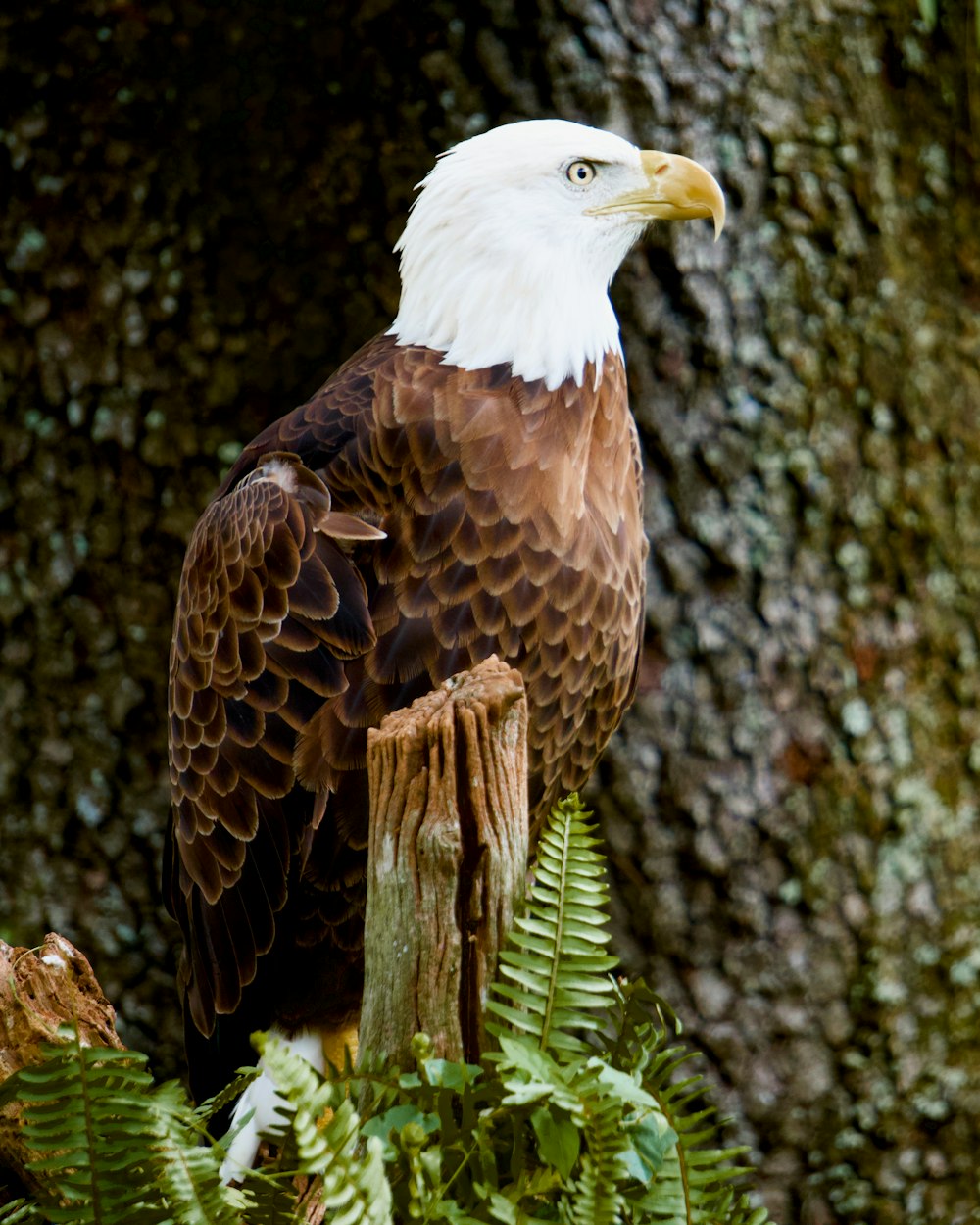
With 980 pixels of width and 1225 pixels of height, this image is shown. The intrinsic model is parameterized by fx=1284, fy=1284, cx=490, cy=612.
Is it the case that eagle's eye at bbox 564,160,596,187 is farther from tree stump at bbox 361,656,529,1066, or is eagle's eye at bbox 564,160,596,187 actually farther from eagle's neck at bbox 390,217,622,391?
tree stump at bbox 361,656,529,1066

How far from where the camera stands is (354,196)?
9.90 ft

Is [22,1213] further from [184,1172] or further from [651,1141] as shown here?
[651,1141]

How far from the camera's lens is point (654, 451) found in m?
3.11

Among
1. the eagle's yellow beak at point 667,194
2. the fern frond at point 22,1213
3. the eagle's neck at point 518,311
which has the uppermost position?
the eagle's yellow beak at point 667,194

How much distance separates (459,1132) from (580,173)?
1.77 m

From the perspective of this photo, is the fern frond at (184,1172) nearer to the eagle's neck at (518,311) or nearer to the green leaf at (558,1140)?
the green leaf at (558,1140)

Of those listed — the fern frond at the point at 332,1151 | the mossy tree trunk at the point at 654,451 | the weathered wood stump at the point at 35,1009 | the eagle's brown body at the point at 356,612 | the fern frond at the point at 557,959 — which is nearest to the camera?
the fern frond at the point at 332,1151

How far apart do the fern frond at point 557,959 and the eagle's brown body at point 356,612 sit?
0.81 m

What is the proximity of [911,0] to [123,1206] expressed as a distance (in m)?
3.24

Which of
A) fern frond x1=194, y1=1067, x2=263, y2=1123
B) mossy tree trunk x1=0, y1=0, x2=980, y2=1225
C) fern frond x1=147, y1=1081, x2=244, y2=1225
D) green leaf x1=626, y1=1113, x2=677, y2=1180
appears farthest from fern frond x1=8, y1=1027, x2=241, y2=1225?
mossy tree trunk x1=0, y1=0, x2=980, y2=1225

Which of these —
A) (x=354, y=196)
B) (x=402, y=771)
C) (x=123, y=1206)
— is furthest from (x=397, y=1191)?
(x=354, y=196)

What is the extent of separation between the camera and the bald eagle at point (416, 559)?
7.59ft

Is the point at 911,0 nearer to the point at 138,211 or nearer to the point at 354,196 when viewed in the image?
the point at 354,196

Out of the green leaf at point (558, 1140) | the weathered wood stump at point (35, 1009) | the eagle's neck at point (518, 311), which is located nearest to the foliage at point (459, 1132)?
the green leaf at point (558, 1140)
